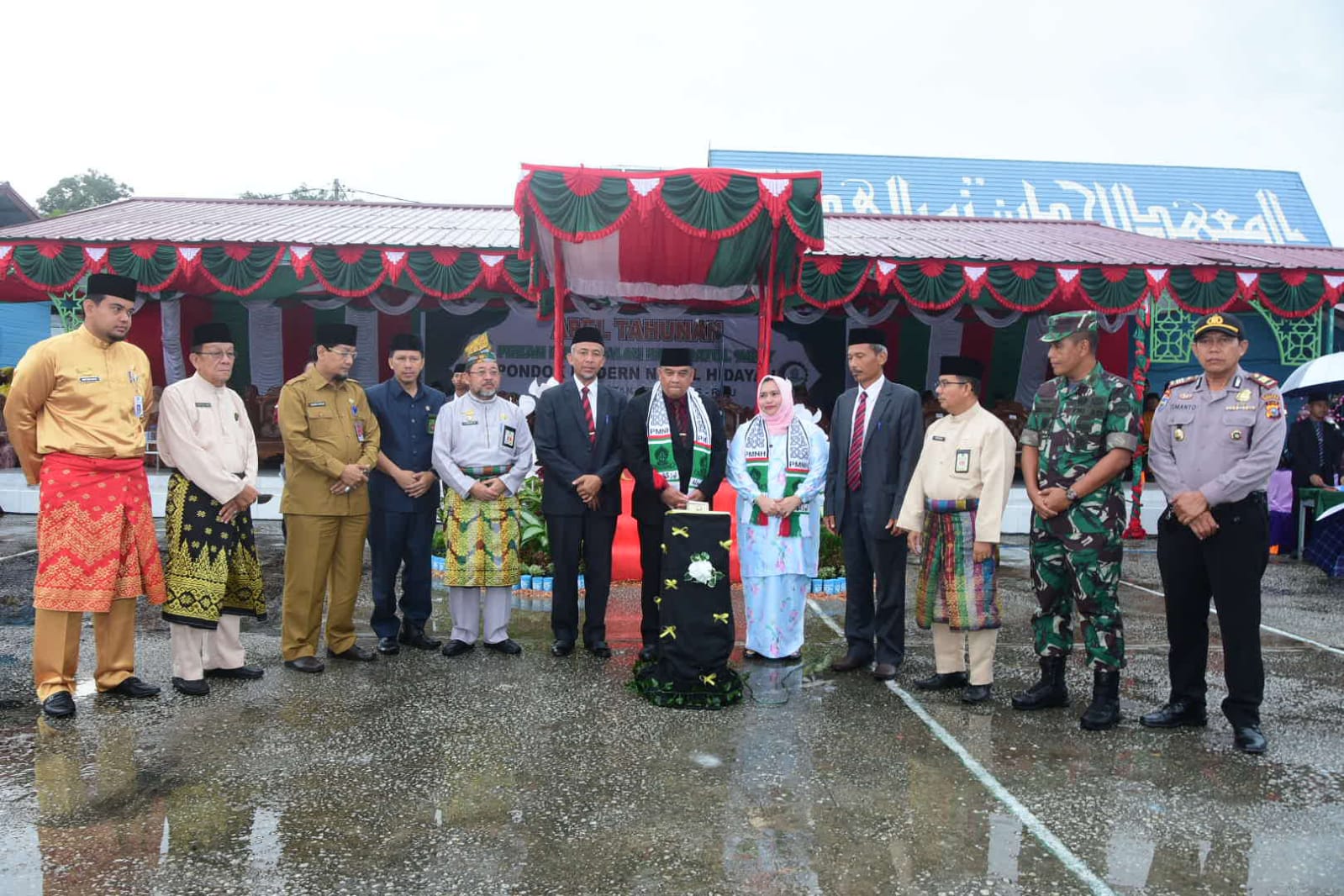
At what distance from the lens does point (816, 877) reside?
2629mm

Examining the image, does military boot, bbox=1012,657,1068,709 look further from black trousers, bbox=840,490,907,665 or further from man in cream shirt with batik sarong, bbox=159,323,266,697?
man in cream shirt with batik sarong, bbox=159,323,266,697

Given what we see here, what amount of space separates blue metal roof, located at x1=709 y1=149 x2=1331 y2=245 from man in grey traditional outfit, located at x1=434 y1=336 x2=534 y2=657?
1439cm

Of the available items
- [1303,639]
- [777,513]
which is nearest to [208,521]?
[777,513]

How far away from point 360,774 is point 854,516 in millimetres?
2659

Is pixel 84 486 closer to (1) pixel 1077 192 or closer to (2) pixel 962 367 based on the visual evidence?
(2) pixel 962 367

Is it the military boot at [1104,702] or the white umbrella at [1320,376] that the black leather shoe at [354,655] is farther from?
the white umbrella at [1320,376]

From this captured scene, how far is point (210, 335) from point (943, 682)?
3774mm

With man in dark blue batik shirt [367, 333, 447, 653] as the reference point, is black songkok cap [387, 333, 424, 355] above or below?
above

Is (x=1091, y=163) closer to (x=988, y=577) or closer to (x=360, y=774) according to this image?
(x=988, y=577)

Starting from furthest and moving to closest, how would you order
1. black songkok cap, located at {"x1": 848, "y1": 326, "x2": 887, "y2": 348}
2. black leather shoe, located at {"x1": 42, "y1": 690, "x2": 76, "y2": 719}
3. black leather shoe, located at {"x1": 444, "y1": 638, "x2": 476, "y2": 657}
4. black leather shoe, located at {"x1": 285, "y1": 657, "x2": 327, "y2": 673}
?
black leather shoe, located at {"x1": 444, "y1": 638, "x2": 476, "y2": 657} < black songkok cap, located at {"x1": 848, "y1": 326, "x2": 887, "y2": 348} < black leather shoe, located at {"x1": 285, "y1": 657, "x2": 327, "y2": 673} < black leather shoe, located at {"x1": 42, "y1": 690, "x2": 76, "y2": 719}

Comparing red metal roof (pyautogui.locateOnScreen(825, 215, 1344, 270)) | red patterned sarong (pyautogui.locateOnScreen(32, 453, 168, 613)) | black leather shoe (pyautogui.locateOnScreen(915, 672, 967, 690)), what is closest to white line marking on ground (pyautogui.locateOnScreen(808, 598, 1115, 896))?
black leather shoe (pyautogui.locateOnScreen(915, 672, 967, 690))

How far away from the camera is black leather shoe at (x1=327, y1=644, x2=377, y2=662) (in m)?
4.84

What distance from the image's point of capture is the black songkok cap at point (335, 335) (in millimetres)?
4727

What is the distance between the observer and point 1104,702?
156 inches
